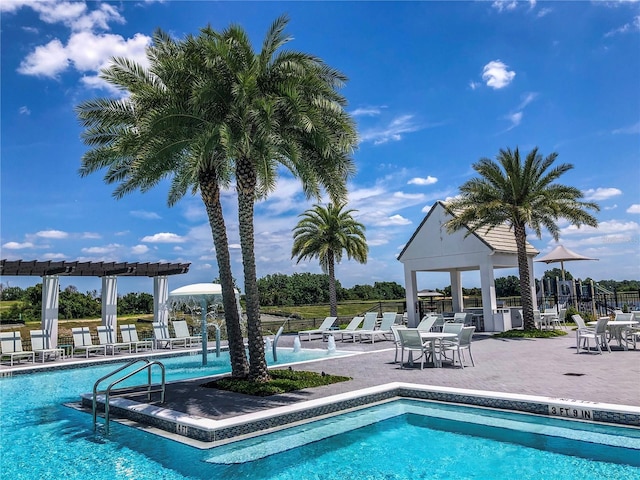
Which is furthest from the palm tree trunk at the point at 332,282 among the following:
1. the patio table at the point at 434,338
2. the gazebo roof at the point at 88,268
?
the patio table at the point at 434,338

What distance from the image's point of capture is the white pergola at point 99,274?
19.5 meters

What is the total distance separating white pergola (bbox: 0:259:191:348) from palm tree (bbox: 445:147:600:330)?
14767mm

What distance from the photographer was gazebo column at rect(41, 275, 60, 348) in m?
19.9

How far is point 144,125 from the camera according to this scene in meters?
10.1

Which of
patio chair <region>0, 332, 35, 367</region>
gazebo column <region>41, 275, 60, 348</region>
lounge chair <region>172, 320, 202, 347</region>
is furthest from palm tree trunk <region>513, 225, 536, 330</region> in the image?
gazebo column <region>41, 275, 60, 348</region>

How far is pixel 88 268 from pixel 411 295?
16258mm

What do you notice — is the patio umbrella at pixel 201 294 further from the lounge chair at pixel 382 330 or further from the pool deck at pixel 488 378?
the lounge chair at pixel 382 330

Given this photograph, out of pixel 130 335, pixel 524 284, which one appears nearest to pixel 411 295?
pixel 524 284

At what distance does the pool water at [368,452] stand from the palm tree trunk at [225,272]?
3269 mm

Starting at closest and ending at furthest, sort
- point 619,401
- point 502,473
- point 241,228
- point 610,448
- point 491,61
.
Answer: point 502,473 → point 610,448 → point 619,401 → point 241,228 → point 491,61

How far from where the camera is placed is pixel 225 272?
11062 millimetres

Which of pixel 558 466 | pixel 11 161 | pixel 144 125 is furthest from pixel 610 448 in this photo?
pixel 11 161

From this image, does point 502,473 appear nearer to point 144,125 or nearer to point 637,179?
point 144,125

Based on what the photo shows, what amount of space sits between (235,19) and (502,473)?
31.5 feet
